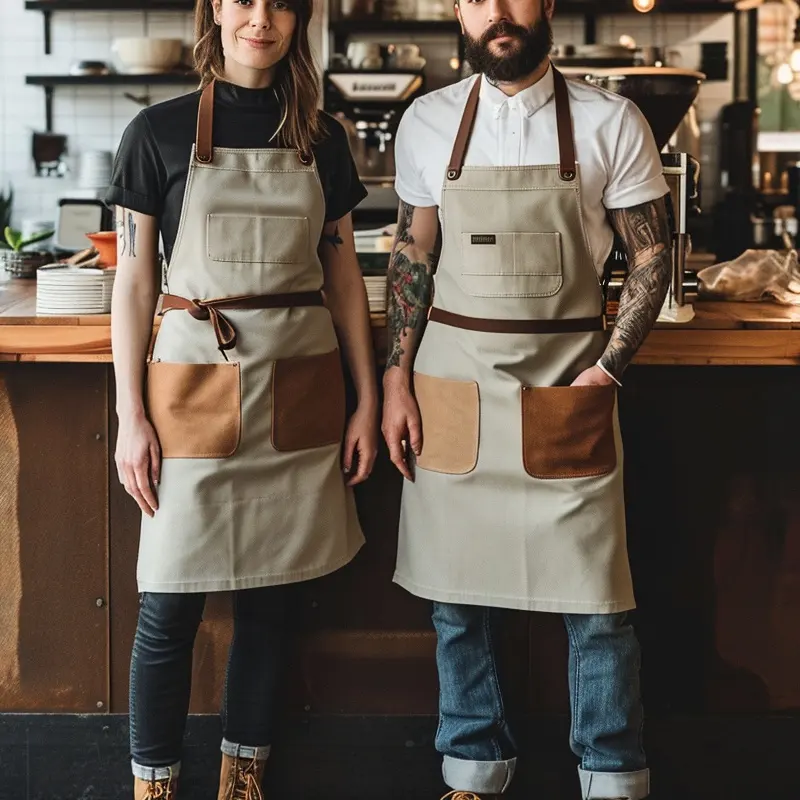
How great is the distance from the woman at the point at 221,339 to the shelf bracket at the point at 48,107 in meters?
4.34

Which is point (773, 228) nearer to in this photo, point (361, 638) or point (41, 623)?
point (361, 638)

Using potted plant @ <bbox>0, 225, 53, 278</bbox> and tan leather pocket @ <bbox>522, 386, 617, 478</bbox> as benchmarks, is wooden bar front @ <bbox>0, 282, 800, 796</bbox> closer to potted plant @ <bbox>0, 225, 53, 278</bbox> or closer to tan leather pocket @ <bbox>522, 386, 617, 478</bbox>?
tan leather pocket @ <bbox>522, 386, 617, 478</bbox>

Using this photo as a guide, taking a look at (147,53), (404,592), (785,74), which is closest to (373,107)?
(147,53)

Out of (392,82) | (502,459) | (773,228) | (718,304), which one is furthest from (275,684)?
(773,228)

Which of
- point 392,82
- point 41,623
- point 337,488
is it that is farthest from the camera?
point 392,82

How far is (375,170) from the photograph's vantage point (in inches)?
216

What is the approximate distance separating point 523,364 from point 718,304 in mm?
814

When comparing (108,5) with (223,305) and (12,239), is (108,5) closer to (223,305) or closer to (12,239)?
(12,239)

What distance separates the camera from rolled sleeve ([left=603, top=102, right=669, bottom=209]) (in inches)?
76.6

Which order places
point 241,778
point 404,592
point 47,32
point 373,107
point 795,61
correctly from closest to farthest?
point 241,778, point 404,592, point 373,107, point 795,61, point 47,32

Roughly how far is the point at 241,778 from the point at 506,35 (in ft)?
4.78

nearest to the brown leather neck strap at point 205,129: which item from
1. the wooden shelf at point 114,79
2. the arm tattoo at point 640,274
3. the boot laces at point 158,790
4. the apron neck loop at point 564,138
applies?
the apron neck loop at point 564,138

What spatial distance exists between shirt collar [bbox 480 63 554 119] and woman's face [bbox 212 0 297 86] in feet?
1.21

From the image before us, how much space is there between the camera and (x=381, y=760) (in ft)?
7.87
